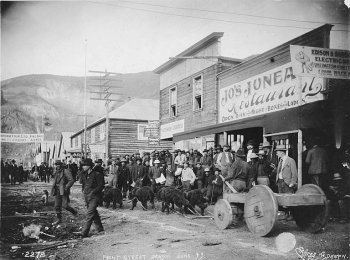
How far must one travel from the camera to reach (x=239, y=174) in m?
7.66

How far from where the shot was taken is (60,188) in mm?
9383

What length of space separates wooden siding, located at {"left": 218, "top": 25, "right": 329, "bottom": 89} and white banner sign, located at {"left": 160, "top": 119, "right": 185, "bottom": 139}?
154 inches

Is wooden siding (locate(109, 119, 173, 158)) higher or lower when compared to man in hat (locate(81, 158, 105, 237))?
higher

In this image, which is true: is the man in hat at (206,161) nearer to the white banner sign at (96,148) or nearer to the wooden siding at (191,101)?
the wooden siding at (191,101)

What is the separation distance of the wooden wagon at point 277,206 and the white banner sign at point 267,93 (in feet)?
12.1

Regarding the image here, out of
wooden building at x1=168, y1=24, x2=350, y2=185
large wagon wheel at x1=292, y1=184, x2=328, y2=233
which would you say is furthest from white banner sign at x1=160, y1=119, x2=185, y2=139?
large wagon wheel at x1=292, y1=184, x2=328, y2=233

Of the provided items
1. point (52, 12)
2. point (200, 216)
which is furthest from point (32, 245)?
point (52, 12)

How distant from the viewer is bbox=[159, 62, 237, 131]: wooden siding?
1512 centimetres

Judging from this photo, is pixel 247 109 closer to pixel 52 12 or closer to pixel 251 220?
pixel 251 220

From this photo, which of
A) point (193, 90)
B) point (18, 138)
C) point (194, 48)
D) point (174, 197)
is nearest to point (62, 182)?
point (18, 138)

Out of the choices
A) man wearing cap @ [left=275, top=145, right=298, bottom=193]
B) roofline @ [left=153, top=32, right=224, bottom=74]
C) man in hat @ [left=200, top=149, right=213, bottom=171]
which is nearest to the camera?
man wearing cap @ [left=275, top=145, right=298, bottom=193]

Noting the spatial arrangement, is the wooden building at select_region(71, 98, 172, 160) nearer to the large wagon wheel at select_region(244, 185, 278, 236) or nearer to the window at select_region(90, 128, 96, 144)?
the window at select_region(90, 128, 96, 144)

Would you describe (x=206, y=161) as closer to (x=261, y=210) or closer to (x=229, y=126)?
(x=229, y=126)

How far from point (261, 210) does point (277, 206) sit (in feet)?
1.15
